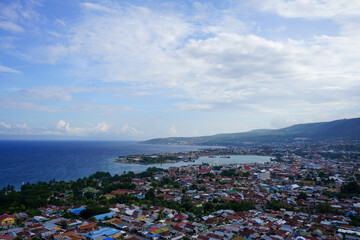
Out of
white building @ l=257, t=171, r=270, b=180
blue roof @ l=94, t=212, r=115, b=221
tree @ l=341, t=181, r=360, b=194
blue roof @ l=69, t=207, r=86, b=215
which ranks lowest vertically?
white building @ l=257, t=171, r=270, b=180

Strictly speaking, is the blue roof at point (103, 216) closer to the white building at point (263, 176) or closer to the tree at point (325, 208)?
the tree at point (325, 208)

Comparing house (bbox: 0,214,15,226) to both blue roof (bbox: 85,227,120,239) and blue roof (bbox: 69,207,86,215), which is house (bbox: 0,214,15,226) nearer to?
blue roof (bbox: 69,207,86,215)

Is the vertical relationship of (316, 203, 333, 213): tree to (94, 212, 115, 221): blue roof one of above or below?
below

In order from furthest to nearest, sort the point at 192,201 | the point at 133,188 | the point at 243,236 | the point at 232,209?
the point at 133,188
the point at 192,201
the point at 232,209
the point at 243,236

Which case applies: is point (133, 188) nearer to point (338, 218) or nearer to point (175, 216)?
point (175, 216)

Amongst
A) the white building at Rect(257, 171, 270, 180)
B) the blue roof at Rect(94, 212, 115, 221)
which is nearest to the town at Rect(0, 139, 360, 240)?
the blue roof at Rect(94, 212, 115, 221)

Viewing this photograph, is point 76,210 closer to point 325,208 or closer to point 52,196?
point 52,196

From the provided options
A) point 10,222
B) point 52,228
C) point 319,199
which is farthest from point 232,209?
point 10,222

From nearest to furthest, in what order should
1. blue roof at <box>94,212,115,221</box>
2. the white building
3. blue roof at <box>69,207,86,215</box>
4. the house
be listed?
1. the house
2. blue roof at <box>94,212,115,221</box>
3. blue roof at <box>69,207,86,215</box>
4. the white building

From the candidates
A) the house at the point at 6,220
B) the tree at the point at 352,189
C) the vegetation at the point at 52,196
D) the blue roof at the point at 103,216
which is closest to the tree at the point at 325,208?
the tree at the point at 352,189

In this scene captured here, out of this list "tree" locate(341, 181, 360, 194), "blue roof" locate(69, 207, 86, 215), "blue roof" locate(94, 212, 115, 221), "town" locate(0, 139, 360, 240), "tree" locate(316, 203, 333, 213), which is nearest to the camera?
"town" locate(0, 139, 360, 240)

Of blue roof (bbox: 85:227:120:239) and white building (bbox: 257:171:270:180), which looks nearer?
blue roof (bbox: 85:227:120:239)
